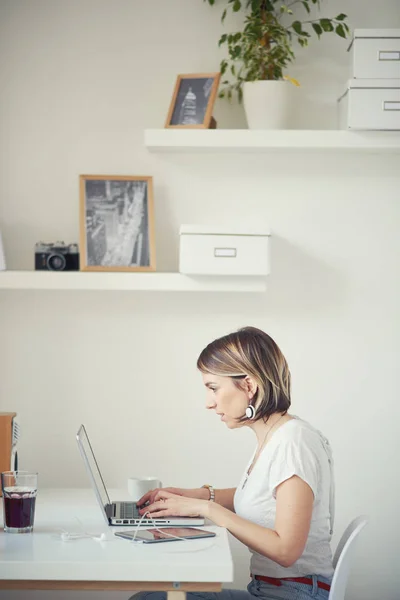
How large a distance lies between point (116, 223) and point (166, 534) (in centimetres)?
138

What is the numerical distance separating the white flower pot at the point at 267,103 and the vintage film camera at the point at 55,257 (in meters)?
0.80

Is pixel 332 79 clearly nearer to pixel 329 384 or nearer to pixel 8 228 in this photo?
pixel 329 384

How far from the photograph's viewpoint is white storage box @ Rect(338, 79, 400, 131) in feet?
9.69

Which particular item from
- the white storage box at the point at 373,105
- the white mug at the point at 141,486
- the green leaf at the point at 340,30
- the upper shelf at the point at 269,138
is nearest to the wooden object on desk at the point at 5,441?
the white mug at the point at 141,486

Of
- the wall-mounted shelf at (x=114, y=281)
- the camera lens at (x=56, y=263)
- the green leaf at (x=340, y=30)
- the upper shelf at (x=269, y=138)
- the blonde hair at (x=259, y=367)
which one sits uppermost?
the green leaf at (x=340, y=30)

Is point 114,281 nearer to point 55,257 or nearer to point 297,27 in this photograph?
point 55,257

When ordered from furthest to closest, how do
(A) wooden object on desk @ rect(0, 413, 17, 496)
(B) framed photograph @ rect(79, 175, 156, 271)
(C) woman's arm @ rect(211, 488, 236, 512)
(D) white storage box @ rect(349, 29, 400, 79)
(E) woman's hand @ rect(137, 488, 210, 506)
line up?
(B) framed photograph @ rect(79, 175, 156, 271) → (D) white storage box @ rect(349, 29, 400, 79) → (A) wooden object on desk @ rect(0, 413, 17, 496) → (C) woman's arm @ rect(211, 488, 236, 512) → (E) woman's hand @ rect(137, 488, 210, 506)

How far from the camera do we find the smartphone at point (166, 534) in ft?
6.35

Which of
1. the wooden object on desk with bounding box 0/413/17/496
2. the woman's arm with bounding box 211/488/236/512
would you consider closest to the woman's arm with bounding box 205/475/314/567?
the woman's arm with bounding box 211/488/236/512

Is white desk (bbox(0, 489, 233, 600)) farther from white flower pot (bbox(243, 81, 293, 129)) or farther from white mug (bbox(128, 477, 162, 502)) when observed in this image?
white flower pot (bbox(243, 81, 293, 129))

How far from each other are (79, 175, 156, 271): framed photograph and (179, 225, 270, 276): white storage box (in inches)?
6.4

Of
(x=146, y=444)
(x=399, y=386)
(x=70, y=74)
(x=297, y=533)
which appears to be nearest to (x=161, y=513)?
(x=297, y=533)

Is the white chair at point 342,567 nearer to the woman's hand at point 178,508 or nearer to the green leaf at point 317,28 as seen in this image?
the woman's hand at point 178,508

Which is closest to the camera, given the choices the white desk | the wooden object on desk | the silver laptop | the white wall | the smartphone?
the white desk
